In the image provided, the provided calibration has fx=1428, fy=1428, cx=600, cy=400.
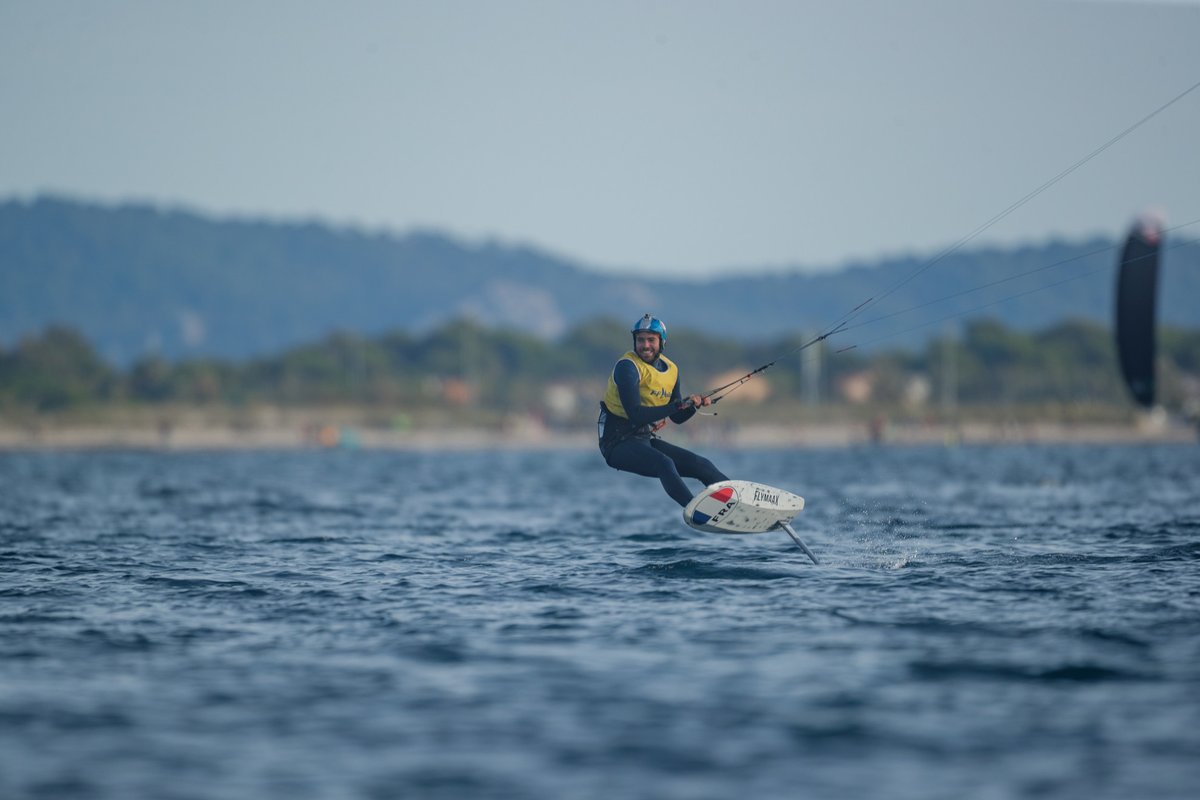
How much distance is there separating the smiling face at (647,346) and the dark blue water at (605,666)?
2185 millimetres

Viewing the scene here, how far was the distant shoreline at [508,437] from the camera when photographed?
348 feet

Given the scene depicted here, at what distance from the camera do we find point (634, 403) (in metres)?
14.8

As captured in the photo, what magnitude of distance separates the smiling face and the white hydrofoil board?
1.51 meters

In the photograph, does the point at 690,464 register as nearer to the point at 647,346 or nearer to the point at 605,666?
the point at 647,346

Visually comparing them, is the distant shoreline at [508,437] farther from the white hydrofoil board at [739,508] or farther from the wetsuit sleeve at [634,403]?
the wetsuit sleeve at [634,403]

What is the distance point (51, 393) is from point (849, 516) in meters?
115

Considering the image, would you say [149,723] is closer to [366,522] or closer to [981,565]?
[981,565]

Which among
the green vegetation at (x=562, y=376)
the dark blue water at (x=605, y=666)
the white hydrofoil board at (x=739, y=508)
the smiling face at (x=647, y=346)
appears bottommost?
the dark blue water at (x=605, y=666)

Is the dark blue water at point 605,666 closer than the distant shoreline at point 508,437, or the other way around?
the dark blue water at point 605,666

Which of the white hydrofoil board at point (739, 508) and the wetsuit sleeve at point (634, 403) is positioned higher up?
the wetsuit sleeve at point (634, 403)

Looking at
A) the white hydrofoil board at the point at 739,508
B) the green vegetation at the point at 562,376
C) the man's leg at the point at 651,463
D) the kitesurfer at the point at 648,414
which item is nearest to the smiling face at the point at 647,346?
the kitesurfer at the point at 648,414

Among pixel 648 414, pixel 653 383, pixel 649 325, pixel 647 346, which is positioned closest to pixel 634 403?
pixel 648 414

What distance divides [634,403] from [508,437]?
98.6m

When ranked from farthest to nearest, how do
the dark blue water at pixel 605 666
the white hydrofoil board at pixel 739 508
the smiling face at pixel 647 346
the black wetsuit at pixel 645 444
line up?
the smiling face at pixel 647 346 → the black wetsuit at pixel 645 444 → the white hydrofoil board at pixel 739 508 → the dark blue water at pixel 605 666
